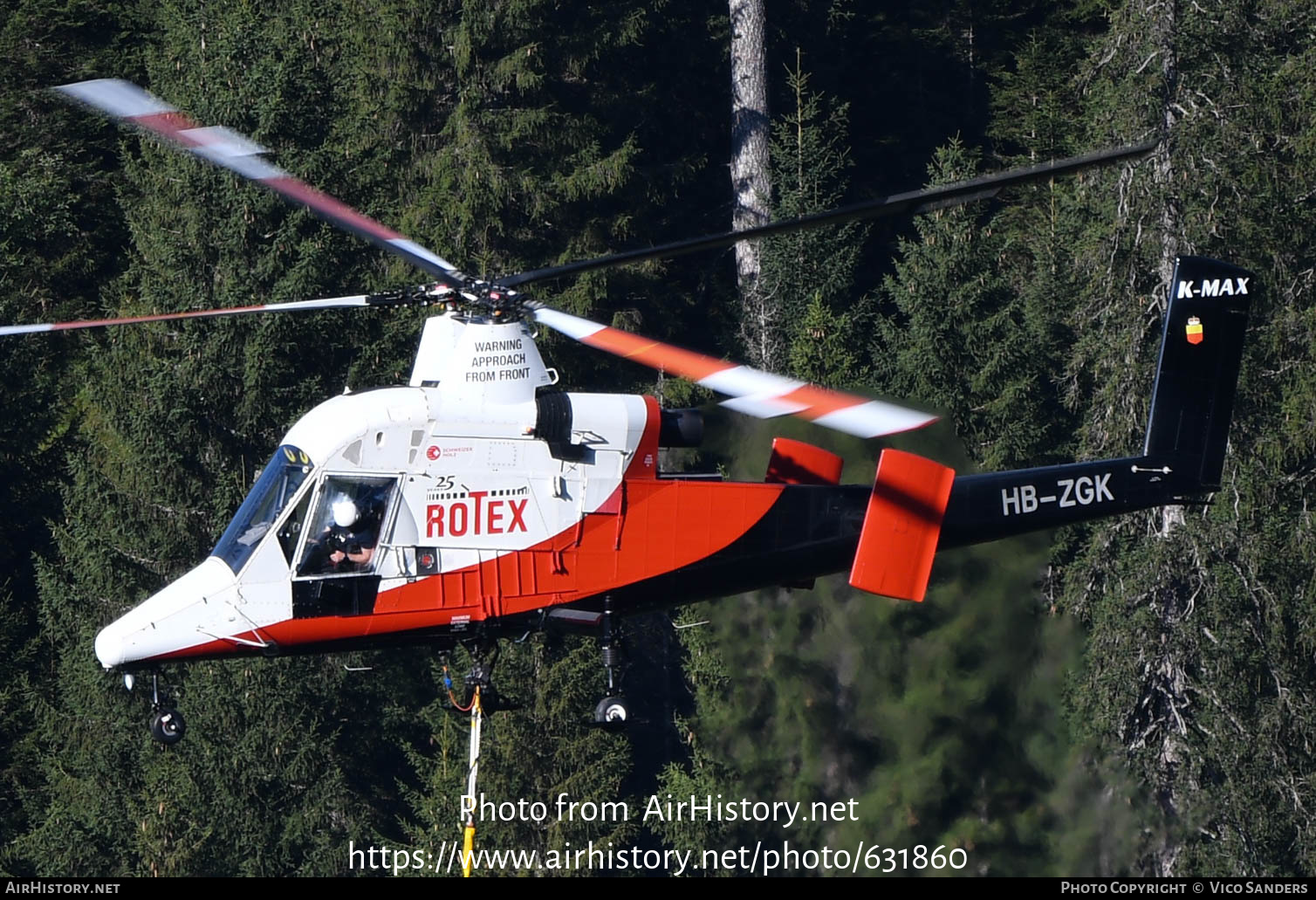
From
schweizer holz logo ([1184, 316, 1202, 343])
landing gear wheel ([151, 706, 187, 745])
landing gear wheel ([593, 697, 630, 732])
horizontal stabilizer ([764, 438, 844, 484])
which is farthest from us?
schweizer holz logo ([1184, 316, 1202, 343])

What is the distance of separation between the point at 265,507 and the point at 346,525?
63cm

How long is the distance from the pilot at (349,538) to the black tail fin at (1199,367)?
6766 millimetres

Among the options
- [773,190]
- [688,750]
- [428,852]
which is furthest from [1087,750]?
[773,190]

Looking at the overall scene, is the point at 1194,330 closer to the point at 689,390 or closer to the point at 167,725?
the point at 167,725

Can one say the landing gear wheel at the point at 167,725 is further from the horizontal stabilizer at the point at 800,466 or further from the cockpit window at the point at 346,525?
the horizontal stabilizer at the point at 800,466

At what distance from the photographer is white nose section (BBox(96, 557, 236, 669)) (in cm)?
1752

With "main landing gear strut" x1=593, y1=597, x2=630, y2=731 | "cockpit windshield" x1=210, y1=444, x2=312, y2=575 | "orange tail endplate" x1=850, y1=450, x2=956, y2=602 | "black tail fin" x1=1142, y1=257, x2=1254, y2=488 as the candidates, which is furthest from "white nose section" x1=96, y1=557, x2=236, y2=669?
"black tail fin" x1=1142, y1=257, x2=1254, y2=488

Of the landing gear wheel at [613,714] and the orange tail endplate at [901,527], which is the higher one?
the orange tail endplate at [901,527]

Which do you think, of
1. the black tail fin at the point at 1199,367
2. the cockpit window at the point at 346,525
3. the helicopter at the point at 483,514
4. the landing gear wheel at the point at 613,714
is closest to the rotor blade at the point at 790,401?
the helicopter at the point at 483,514

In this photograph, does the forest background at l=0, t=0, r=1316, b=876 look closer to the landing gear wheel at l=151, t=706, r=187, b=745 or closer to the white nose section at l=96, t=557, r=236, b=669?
the white nose section at l=96, t=557, r=236, b=669

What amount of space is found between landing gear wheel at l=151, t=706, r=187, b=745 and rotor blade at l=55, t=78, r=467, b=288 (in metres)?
3.81

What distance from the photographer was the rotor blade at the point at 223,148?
17.3m

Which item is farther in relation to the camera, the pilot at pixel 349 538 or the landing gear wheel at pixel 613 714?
the landing gear wheel at pixel 613 714

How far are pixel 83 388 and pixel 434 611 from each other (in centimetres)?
1580
